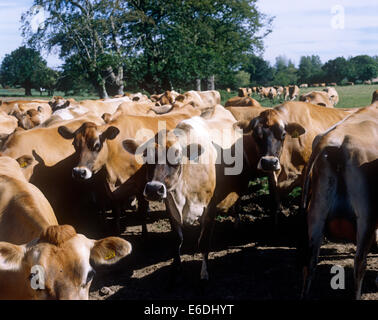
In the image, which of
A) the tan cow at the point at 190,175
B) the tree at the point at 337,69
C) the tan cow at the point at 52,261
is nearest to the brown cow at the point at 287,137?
the tan cow at the point at 190,175

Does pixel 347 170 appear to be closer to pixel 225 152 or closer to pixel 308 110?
pixel 225 152

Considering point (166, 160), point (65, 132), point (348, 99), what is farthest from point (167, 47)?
point (166, 160)

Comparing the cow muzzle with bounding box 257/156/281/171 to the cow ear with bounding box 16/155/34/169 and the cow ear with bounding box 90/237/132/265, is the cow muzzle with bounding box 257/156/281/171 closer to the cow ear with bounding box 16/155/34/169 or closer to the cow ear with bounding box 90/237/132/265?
the cow ear with bounding box 90/237/132/265

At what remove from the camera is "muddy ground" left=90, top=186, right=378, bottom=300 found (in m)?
4.41

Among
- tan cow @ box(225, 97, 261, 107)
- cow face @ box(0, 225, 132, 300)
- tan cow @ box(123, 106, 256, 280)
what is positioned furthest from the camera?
tan cow @ box(225, 97, 261, 107)

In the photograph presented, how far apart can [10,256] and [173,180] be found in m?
2.09

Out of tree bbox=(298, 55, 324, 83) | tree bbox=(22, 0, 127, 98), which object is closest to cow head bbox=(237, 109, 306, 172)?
tree bbox=(22, 0, 127, 98)

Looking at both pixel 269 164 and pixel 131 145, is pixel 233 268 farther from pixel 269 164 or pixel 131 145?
pixel 131 145

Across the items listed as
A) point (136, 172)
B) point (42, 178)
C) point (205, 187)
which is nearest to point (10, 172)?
point (42, 178)

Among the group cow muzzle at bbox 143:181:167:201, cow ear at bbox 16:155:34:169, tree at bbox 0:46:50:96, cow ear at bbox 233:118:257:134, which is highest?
tree at bbox 0:46:50:96

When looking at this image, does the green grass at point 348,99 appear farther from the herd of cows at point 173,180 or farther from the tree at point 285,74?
the tree at point 285,74

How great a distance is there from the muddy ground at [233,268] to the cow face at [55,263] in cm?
187

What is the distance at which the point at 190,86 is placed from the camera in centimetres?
3356
